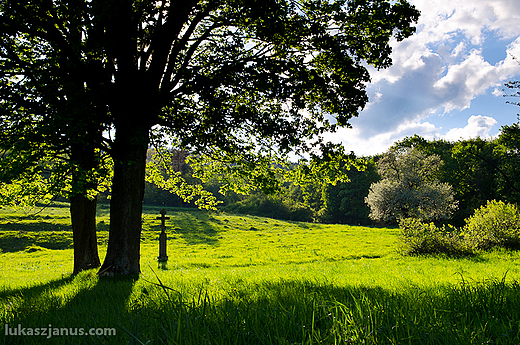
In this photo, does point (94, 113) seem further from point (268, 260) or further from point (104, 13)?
point (268, 260)

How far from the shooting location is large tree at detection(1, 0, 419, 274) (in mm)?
8055

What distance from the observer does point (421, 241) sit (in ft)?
56.3

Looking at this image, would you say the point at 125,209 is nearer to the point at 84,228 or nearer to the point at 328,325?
the point at 84,228

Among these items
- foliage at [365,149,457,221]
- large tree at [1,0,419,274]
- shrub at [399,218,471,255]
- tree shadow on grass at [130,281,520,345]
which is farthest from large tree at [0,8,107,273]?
foliage at [365,149,457,221]

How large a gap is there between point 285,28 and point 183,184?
25.6ft

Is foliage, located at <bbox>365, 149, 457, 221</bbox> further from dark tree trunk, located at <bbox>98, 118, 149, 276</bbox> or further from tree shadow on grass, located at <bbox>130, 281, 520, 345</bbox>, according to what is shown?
tree shadow on grass, located at <bbox>130, 281, 520, 345</bbox>

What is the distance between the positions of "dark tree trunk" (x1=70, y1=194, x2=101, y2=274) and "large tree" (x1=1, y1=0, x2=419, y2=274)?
2.90 metres

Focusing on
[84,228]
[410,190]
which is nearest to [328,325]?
[84,228]

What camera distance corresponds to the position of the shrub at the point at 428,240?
16.8 meters

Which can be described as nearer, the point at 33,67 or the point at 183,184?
the point at 33,67

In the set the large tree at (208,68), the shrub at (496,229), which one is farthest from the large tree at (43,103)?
the shrub at (496,229)

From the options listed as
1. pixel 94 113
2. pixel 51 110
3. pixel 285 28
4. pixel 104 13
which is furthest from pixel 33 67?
pixel 285 28

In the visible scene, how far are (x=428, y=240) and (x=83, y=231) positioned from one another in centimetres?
1837

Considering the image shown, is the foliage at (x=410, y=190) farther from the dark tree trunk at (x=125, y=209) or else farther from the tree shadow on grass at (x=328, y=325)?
the tree shadow on grass at (x=328, y=325)
